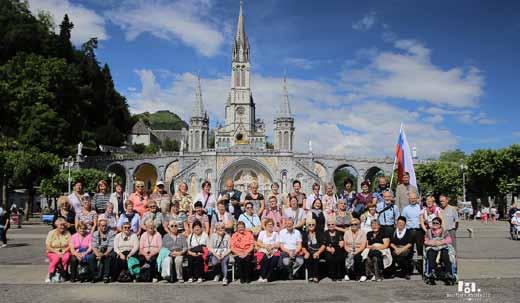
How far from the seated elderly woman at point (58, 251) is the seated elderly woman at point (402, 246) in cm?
613

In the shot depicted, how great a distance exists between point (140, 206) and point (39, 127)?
30.2 m

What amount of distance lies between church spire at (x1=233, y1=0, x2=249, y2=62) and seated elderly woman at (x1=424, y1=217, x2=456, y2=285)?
75.2m

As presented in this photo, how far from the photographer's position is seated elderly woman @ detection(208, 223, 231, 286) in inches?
351

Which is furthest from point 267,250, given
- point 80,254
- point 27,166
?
point 27,166

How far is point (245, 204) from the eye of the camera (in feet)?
31.5

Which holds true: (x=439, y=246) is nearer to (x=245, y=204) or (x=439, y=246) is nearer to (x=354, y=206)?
(x=354, y=206)

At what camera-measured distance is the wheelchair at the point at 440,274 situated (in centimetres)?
839

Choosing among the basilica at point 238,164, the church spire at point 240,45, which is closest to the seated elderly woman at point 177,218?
the basilica at point 238,164

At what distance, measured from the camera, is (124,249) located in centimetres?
894

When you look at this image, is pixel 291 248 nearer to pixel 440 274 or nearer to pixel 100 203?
pixel 440 274

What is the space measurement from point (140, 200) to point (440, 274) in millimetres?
5971

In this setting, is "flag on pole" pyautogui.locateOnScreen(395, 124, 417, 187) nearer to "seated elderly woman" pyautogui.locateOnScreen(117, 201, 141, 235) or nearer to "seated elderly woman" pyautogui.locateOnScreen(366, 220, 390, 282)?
"seated elderly woman" pyautogui.locateOnScreen(366, 220, 390, 282)

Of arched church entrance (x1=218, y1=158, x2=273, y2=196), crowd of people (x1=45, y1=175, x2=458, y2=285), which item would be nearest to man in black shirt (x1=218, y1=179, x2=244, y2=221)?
crowd of people (x1=45, y1=175, x2=458, y2=285)

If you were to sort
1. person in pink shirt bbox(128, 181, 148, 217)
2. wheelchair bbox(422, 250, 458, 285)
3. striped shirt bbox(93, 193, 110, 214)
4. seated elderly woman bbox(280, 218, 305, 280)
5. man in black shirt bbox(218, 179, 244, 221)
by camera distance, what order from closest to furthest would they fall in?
wheelchair bbox(422, 250, 458, 285) → seated elderly woman bbox(280, 218, 305, 280) → person in pink shirt bbox(128, 181, 148, 217) → striped shirt bbox(93, 193, 110, 214) → man in black shirt bbox(218, 179, 244, 221)
